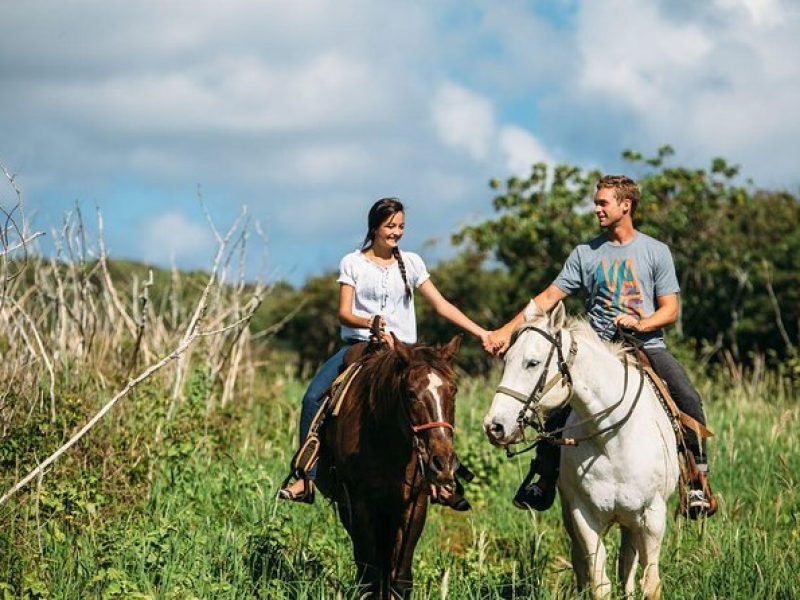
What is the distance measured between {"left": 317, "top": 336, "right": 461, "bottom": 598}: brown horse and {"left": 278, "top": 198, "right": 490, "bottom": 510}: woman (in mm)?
302

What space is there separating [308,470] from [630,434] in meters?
2.00

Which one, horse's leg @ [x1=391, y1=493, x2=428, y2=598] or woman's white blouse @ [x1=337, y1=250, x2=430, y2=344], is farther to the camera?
woman's white blouse @ [x1=337, y1=250, x2=430, y2=344]

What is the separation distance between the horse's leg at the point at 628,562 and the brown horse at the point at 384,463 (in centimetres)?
135

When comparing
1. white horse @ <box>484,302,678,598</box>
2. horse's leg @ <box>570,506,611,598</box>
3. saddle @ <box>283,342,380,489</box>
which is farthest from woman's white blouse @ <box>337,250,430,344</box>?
horse's leg @ <box>570,506,611,598</box>

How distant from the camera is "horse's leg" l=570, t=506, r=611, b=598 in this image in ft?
21.8

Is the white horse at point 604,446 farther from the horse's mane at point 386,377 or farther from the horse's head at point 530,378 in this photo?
the horse's mane at point 386,377

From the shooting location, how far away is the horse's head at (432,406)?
576cm

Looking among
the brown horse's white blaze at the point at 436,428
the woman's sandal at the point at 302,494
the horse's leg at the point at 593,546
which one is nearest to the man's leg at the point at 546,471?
the horse's leg at the point at 593,546

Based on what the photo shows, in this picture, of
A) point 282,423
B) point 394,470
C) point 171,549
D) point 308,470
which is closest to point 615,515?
point 394,470

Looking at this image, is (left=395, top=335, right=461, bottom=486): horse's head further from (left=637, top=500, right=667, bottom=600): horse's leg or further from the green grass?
(left=637, top=500, right=667, bottom=600): horse's leg

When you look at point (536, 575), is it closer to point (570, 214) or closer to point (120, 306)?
point (120, 306)

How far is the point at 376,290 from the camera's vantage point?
7223 millimetres

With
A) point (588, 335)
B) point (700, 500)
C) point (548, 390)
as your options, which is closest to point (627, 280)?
point (588, 335)

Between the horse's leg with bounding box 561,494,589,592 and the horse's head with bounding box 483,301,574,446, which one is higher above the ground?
the horse's head with bounding box 483,301,574,446
